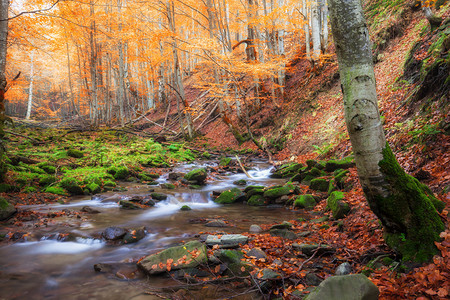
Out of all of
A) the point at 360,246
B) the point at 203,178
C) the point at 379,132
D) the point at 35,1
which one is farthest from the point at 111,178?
the point at 35,1

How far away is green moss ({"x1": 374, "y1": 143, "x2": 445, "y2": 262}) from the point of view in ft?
8.82

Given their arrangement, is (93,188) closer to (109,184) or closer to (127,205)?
(109,184)

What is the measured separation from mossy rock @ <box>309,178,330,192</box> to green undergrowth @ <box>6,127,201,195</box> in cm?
666

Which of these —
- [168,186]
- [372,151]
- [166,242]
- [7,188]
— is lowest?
[166,242]

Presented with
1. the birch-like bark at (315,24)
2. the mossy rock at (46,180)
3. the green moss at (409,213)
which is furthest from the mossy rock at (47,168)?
the birch-like bark at (315,24)

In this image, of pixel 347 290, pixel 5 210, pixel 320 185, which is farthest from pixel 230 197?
pixel 347 290

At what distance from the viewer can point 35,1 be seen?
13.7 metres

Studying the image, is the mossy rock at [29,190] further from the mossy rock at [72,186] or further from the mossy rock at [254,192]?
the mossy rock at [254,192]

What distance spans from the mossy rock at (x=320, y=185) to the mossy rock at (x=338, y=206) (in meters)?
1.75

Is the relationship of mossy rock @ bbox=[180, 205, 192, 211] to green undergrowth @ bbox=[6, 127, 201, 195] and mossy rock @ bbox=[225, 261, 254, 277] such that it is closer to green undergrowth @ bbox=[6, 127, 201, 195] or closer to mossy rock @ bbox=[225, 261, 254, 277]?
green undergrowth @ bbox=[6, 127, 201, 195]

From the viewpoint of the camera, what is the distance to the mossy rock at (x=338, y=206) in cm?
519

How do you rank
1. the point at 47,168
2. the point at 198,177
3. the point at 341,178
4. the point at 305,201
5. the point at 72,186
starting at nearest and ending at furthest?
the point at 341,178 < the point at 305,201 < the point at 72,186 < the point at 47,168 < the point at 198,177

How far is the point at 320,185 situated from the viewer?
7.72m

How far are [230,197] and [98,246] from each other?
4.24 metres
